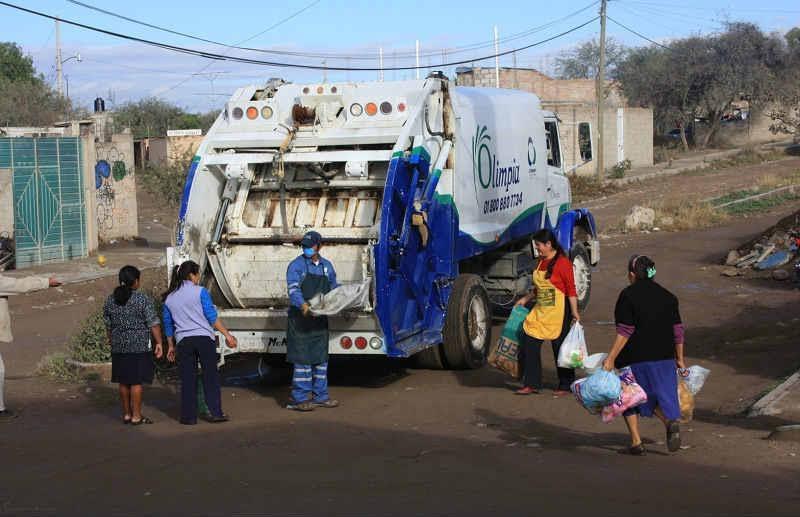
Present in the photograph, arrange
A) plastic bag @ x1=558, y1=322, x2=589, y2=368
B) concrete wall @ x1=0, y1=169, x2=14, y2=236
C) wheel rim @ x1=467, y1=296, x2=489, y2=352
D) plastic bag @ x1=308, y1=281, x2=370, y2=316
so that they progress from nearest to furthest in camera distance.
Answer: plastic bag @ x1=558, y1=322, x2=589, y2=368 → plastic bag @ x1=308, y1=281, x2=370, y2=316 → wheel rim @ x1=467, y1=296, x2=489, y2=352 → concrete wall @ x1=0, y1=169, x2=14, y2=236

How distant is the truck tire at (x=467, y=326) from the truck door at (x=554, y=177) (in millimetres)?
3238

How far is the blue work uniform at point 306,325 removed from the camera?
30.0ft

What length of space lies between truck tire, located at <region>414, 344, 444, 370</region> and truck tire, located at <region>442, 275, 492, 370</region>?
6 centimetres

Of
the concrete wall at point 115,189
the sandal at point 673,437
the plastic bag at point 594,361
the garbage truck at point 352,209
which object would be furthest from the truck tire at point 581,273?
the concrete wall at point 115,189

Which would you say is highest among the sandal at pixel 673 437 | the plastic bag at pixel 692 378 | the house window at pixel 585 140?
the house window at pixel 585 140

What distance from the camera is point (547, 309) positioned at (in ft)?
32.0

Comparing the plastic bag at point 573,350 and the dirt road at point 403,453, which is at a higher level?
the plastic bag at point 573,350

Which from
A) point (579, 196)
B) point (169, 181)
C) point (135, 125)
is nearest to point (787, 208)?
→ point (579, 196)

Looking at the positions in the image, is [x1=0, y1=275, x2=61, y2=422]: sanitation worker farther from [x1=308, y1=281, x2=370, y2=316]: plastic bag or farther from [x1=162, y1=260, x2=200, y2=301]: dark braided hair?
Result: [x1=308, y1=281, x2=370, y2=316]: plastic bag

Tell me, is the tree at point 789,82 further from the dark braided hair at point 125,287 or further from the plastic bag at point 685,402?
the dark braided hair at point 125,287

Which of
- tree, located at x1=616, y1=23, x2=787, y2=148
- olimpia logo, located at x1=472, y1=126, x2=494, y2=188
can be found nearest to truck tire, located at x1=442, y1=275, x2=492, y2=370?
olimpia logo, located at x1=472, y1=126, x2=494, y2=188

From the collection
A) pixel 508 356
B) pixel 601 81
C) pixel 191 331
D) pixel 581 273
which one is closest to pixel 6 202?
pixel 581 273

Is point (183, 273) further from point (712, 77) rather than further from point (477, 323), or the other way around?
point (712, 77)

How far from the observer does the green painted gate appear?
71.2ft
